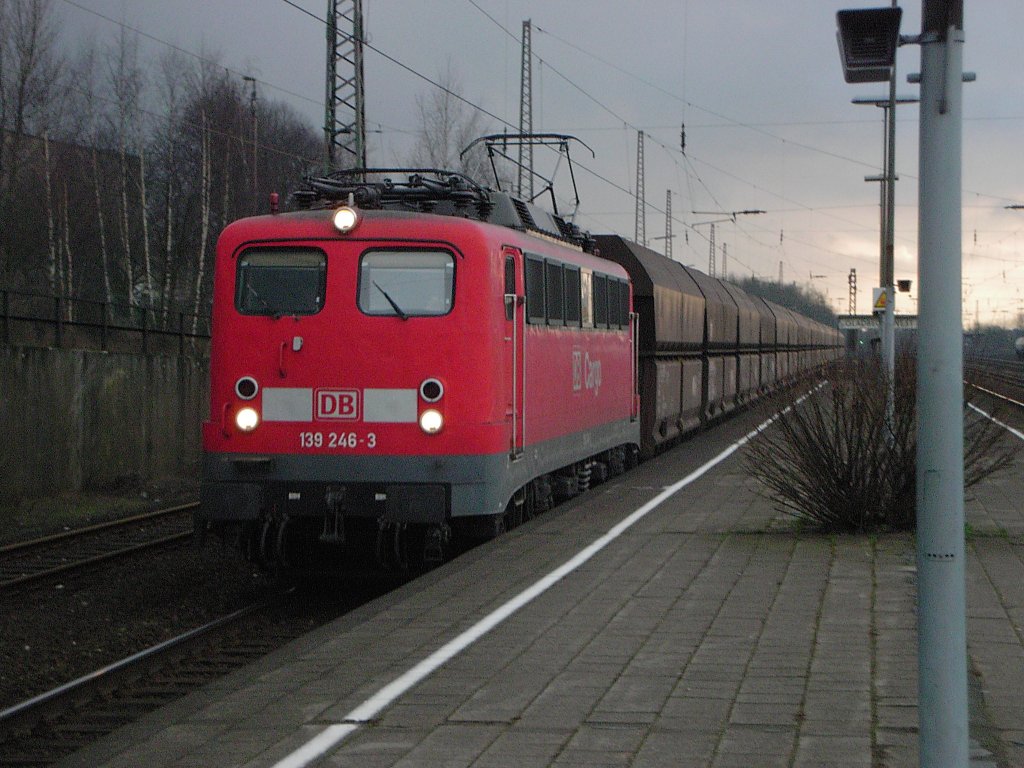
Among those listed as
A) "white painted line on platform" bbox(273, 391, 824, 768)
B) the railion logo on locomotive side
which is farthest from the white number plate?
the railion logo on locomotive side

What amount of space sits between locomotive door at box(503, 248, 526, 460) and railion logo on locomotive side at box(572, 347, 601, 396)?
7.32ft

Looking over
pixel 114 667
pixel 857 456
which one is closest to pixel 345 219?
pixel 114 667

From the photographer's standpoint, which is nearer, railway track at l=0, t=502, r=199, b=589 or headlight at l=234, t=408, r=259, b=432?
headlight at l=234, t=408, r=259, b=432

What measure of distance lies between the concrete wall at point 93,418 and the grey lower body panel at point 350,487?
8521mm

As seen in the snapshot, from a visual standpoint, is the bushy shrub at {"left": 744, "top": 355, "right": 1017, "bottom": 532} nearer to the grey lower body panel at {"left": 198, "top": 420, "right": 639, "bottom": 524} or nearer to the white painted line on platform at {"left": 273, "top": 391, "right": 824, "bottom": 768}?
the white painted line on platform at {"left": 273, "top": 391, "right": 824, "bottom": 768}

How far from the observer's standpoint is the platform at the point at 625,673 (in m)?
5.60

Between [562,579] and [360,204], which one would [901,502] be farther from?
[360,204]

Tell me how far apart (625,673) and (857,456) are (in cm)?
569

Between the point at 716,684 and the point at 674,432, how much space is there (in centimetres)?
1676

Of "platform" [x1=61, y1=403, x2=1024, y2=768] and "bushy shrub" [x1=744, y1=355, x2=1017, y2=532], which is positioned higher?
"bushy shrub" [x1=744, y1=355, x2=1017, y2=532]

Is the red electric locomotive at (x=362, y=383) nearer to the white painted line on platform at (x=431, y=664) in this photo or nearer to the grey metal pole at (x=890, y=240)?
the white painted line on platform at (x=431, y=664)

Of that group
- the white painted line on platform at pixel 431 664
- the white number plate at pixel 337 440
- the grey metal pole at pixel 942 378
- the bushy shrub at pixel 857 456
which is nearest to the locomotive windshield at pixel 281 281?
the white number plate at pixel 337 440

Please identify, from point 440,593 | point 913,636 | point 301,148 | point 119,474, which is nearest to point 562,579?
point 440,593

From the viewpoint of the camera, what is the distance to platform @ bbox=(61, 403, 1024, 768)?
560 centimetres
